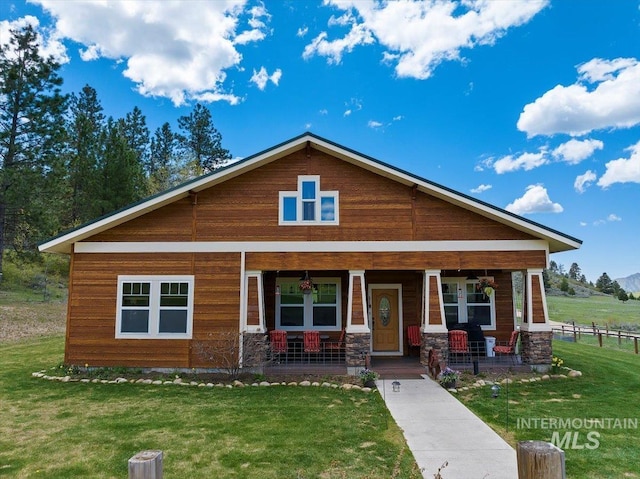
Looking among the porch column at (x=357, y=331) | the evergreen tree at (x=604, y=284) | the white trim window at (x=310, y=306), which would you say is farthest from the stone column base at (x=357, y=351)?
the evergreen tree at (x=604, y=284)

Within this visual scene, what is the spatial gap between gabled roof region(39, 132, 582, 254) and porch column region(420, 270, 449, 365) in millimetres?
2254

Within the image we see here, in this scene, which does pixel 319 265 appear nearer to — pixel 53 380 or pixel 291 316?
pixel 291 316

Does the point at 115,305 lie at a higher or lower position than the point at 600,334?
higher

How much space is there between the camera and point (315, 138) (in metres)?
11.7

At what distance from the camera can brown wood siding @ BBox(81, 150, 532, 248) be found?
11.7 metres

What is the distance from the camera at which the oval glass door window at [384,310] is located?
1382cm

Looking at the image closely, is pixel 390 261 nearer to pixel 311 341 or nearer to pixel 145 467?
pixel 311 341

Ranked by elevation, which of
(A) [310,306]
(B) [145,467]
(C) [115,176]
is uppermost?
(C) [115,176]

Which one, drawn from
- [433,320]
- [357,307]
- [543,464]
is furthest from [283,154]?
[543,464]

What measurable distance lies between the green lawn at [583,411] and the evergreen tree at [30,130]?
22.8m

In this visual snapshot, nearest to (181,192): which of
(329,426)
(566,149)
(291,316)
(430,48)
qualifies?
(291,316)

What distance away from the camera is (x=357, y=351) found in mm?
11070

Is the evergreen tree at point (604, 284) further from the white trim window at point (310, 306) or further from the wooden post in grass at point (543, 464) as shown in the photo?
the wooden post in grass at point (543, 464)

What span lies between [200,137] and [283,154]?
87.3ft
